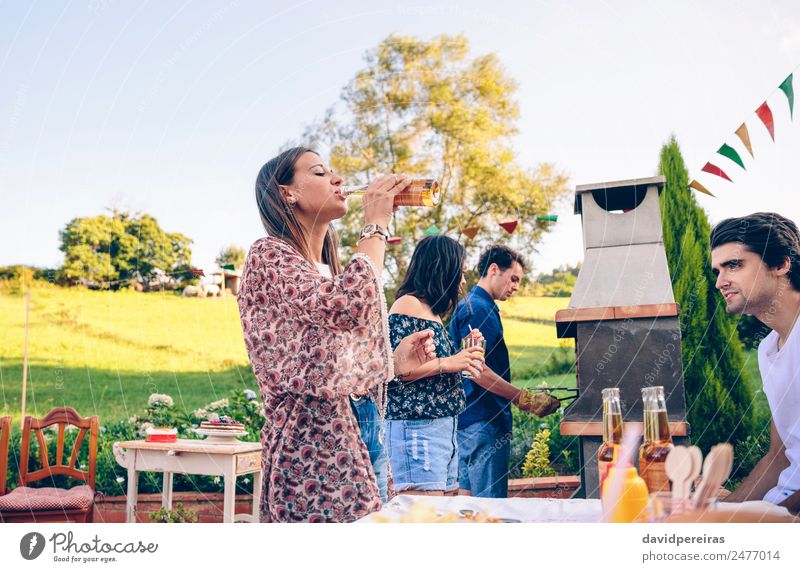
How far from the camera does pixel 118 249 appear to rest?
411 centimetres

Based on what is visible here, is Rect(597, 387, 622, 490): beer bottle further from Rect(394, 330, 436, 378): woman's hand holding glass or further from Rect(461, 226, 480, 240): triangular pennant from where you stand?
Rect(461, 226, 480, 240): triangular pennant

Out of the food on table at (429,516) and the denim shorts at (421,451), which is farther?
the denim shorts at (421,451)

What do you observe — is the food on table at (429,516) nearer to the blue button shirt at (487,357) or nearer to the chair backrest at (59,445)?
the blue button shirt at (487,357)

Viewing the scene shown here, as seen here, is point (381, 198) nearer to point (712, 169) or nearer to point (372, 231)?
point (372, 231)

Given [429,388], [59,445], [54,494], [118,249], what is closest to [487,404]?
[429,388]

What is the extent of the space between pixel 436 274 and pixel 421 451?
534mm

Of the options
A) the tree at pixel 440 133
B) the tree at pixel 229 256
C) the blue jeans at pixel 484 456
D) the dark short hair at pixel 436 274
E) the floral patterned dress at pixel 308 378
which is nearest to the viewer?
the floral patterned dress at pixel 308 378

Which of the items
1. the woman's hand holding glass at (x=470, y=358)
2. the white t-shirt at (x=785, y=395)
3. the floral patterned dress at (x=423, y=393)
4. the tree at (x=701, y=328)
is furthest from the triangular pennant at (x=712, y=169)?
the tree at (x=701, y=328)

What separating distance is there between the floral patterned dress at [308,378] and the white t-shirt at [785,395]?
820 mm

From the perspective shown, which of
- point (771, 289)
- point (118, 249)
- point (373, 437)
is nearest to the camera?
point (373, 437)

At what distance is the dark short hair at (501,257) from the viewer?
255 centimetres
